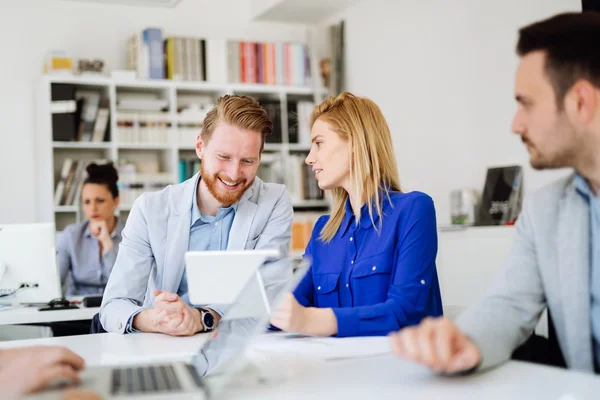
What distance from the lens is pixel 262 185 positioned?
8.43 ft

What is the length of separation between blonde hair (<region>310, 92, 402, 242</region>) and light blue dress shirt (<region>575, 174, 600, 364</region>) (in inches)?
30.8

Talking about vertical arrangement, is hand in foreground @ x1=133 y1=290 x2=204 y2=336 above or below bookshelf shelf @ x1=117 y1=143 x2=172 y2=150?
below

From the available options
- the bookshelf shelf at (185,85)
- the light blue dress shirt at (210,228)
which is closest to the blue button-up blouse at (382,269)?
the light blue dress shirt at (210,228)

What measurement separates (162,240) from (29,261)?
98 cm

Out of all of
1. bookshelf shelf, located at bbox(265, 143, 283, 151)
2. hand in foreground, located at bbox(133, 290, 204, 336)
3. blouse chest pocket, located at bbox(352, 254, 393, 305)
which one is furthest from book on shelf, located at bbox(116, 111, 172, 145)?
blouse chest pocket, located at bbox(352, 254, 393, 305)

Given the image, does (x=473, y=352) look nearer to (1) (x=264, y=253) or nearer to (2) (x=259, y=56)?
(1) (x=264, y=253)

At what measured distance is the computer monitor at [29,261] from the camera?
298 centimetres

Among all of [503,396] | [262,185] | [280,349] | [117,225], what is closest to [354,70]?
[117,225]

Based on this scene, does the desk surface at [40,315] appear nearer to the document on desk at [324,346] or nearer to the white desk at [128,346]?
the white desk at [128,346]

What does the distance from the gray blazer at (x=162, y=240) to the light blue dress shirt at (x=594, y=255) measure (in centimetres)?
125

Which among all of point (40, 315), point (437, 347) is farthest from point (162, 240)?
point (437, 347)

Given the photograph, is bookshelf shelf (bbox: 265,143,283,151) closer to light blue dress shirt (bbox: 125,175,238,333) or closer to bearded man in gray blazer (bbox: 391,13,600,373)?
light blue dress shirt (bbox: 125,175,238,333)

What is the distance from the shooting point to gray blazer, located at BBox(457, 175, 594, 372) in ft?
4.33

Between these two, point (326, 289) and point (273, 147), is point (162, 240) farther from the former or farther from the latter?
point (273, 147)
